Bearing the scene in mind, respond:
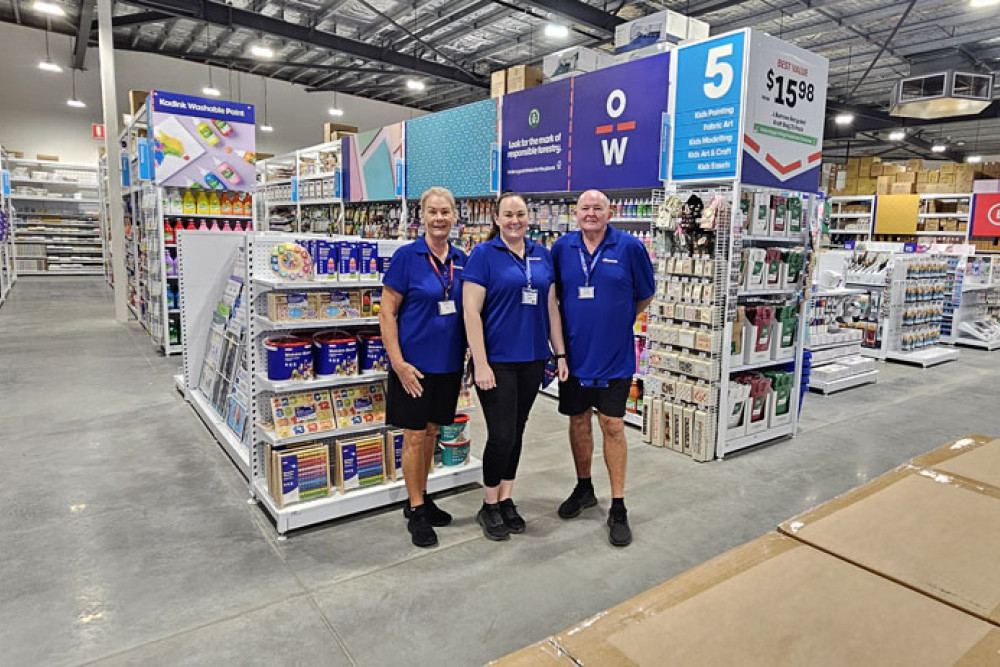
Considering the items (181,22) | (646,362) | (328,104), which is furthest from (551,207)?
(328,104)

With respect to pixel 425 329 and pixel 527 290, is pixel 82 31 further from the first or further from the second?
pixel 527 290

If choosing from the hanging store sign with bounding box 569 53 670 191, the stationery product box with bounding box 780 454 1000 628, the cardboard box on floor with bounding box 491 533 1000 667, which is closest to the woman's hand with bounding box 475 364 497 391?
the stationery product box with bounding box 780 454 1000 628

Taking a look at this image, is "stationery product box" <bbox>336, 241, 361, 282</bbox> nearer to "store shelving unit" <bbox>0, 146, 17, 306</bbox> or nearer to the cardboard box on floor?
the cardboard box on floor

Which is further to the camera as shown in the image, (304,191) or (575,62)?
(304,191)

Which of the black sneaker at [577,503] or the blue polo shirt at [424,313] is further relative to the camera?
the black sneaker at [577,503]

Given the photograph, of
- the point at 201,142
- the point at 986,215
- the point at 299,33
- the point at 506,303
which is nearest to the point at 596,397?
the point at 506,303

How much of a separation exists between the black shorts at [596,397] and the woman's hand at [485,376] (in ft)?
1.72

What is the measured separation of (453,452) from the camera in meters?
3.88

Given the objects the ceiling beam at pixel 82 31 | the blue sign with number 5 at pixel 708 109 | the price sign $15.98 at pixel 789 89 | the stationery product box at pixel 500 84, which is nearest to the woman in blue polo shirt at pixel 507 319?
the blue sign with number 5 at pixel 708 109

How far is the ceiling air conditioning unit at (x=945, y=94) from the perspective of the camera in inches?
352

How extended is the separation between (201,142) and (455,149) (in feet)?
10.5

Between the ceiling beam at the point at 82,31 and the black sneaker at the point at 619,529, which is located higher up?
the ceiling beam at the point at 82,31

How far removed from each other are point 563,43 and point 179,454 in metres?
11.4

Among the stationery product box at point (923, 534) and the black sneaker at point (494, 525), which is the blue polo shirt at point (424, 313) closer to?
the black sneaker at point (494, 525)
